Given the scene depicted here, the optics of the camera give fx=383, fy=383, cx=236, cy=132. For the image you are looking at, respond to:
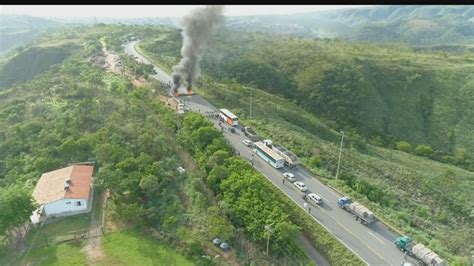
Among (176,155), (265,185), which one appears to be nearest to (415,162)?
(265,185)

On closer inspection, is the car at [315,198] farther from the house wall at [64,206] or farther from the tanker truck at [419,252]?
the house wall at [64,206]

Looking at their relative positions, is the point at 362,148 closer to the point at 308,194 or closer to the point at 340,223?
the point at 308,194

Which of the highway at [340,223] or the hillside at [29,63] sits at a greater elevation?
the hillside at [29,63]

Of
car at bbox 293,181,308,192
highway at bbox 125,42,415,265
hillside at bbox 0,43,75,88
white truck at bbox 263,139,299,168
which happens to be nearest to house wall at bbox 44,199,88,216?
highway at bbox 125,42,415,265

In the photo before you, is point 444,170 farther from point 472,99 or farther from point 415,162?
point 472,99

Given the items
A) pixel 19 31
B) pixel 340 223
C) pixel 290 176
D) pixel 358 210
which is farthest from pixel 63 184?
pixel 19 31

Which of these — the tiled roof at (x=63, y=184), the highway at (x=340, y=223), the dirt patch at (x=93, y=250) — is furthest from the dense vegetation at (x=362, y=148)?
the tiled roof at (x=63, y=184)
